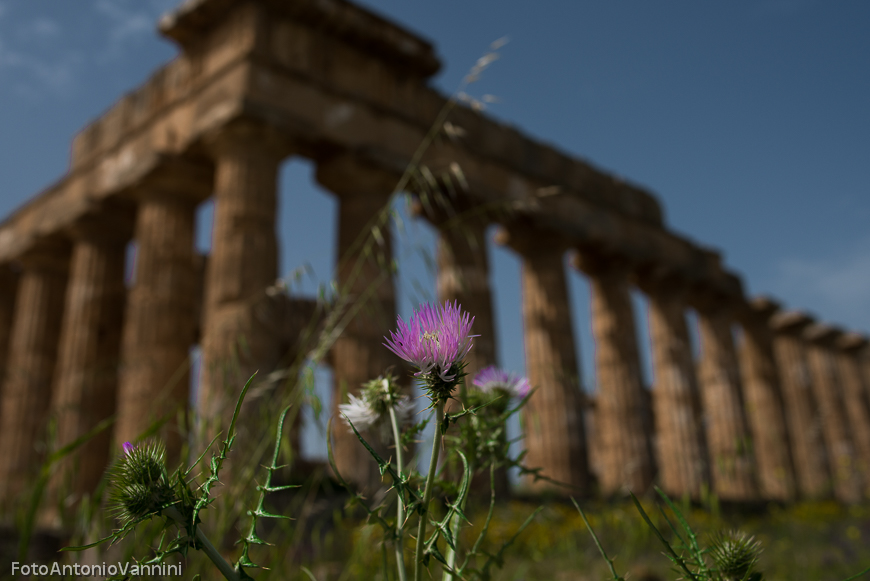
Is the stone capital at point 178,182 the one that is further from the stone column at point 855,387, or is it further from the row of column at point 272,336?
the stone column at point 855,387

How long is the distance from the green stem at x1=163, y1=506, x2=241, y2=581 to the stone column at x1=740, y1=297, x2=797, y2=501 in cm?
2163

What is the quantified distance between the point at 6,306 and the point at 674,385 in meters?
15.4

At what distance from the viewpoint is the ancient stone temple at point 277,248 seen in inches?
420

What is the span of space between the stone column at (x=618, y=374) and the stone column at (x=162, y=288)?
8.46 m

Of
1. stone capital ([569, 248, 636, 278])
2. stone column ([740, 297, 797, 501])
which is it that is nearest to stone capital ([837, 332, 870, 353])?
stone column ([740, 297, 797, 501])

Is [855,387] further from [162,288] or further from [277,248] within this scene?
[162,288]

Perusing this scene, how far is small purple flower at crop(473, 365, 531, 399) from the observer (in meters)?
1.74

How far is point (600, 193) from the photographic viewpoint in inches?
659

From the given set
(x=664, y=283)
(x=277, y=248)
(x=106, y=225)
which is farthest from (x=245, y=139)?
(x=664, y=283)

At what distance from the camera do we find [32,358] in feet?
47.2

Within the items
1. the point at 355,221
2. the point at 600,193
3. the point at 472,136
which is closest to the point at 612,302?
the point at 600,193

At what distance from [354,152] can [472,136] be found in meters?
3.24

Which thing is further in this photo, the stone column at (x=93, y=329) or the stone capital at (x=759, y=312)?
the stone capital at (x=759, y=312)

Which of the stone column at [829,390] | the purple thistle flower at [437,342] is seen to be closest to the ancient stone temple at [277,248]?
the purple thistle flower at [437,342]
